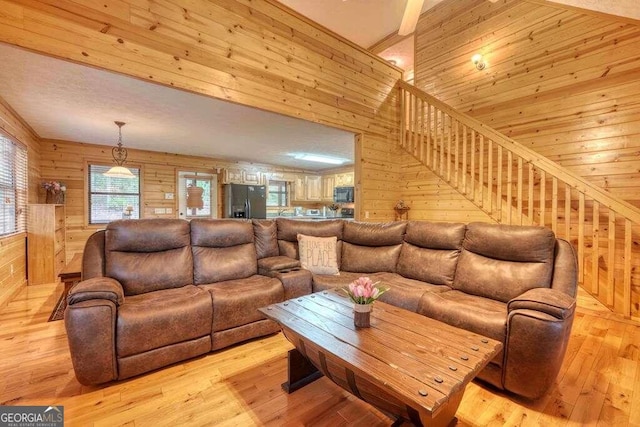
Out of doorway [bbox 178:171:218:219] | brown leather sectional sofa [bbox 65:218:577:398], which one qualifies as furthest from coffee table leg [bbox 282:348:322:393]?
doorway [bbox 178:171:218:219]

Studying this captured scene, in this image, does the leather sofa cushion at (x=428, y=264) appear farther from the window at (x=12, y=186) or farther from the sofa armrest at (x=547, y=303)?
the window at (x=12, y=186)

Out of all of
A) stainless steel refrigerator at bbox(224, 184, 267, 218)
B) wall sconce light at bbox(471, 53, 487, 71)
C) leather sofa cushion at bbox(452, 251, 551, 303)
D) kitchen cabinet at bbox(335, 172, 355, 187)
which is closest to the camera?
leather sofa cushion at bbox(452, 251, 551, 303)

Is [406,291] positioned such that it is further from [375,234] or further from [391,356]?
[391,356]

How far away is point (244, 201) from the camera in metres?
7.07

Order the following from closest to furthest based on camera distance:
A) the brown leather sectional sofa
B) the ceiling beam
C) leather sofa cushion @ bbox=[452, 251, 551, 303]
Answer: the brown leather sectional sofa → leather sofa cushion @ bbox=[452, 251, 551, 303] → the ceiling beam

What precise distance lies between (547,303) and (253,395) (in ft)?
6.24

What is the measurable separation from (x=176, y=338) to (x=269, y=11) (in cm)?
368

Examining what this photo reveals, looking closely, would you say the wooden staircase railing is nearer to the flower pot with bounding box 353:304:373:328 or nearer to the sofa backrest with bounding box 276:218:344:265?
the sofa backrest with bounding box 276:218:344:265

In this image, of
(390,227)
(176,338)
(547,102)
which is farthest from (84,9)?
(547,102)

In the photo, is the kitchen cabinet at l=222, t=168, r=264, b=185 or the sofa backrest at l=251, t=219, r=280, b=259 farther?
the kitchen cabinet at l=222, t=168, r=264, b=185

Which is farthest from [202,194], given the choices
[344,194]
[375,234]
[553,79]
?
[553,79]

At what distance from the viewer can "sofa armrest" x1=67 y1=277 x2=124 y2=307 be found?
179cm

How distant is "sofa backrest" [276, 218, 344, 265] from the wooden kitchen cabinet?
374cm

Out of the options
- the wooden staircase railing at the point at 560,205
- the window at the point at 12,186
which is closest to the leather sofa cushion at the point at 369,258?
the wooden staircase railing at the point at 560,205
